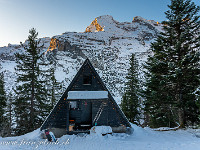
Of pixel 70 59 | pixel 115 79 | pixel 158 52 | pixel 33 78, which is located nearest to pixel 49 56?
pixel 70 59

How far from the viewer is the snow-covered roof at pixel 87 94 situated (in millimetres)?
8914

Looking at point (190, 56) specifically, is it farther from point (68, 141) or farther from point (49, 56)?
point (49, 56)

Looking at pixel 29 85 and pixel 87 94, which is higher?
pixel 29 85

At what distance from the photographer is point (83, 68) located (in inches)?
394

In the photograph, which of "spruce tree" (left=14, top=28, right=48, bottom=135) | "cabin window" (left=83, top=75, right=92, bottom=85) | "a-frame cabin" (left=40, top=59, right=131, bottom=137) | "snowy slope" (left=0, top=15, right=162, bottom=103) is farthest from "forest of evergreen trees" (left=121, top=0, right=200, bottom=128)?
"snowy slope" (left=0, top=15, right=162, bottom=103)

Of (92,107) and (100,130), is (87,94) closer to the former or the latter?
(92,107)

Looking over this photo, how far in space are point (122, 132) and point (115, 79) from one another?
85224mm

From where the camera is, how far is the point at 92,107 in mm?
9695

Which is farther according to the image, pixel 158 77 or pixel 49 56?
pixel 49 56

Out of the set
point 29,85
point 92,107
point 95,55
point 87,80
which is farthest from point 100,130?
point 95,55

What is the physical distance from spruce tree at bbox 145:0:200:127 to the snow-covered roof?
499 centimetres

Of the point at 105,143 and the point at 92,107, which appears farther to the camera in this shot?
the point at 92,107

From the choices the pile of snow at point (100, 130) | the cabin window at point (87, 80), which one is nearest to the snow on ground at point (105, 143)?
the pile of snow at point (100, 130)

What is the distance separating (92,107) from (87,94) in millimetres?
1352
